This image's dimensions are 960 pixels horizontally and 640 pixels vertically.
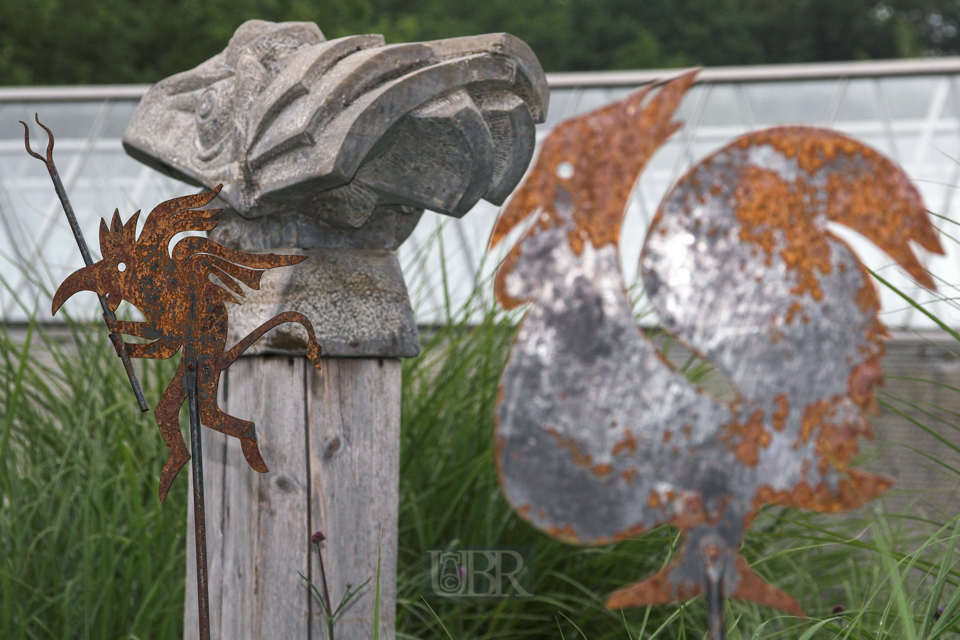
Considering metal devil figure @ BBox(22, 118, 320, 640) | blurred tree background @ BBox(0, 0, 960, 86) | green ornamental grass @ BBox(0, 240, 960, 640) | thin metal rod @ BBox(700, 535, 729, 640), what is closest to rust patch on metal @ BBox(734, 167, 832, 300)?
thin metal rod @ BBox(700, 535, 729, 640)

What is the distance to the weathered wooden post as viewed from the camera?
1344 mm

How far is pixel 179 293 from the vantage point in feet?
4.01

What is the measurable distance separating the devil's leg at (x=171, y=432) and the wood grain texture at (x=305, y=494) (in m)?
0.22

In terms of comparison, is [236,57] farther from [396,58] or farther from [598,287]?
[598,287]

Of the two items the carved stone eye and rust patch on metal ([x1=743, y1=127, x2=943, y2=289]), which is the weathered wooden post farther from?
rust patch on metal ([x1=743, y1=127, x2=943, y2=289])

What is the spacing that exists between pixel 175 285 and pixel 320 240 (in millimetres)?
331

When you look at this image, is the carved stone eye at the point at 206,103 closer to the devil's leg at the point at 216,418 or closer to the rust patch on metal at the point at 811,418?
the devil's leg at the point at 216,418

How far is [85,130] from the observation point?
5.39 meters

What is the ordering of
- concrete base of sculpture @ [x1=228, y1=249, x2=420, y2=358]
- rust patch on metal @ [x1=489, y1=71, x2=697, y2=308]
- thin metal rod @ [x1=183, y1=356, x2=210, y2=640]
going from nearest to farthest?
1. rust patch on metal @ [x1=489, y1=71, x2=697, y2=308]
2. thin metal rod @ [x1=183, y1=356, x2=210, y2=640]
3. concrete base of sculpture @ [x1=228, y1=249, x2=420, y2=358]

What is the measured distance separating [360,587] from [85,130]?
4.69m

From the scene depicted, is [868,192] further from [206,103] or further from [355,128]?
[206,103]

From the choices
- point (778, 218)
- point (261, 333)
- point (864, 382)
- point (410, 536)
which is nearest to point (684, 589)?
point (864, 382)

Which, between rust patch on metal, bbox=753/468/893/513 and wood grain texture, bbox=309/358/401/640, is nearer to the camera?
rust patch on metal, bbox=753/468/893/513

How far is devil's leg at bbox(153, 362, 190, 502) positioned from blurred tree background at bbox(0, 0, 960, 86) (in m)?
11.7
